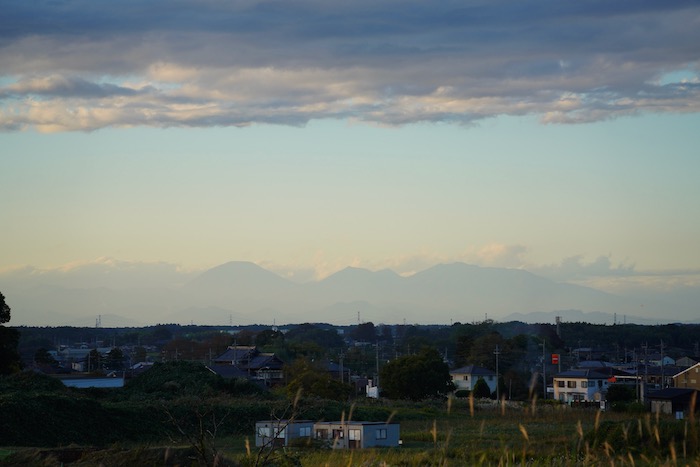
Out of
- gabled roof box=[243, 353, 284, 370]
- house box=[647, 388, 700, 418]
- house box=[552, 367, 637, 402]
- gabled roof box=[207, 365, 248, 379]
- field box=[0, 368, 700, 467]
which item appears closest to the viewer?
field box=[0, 368, 700, 467]

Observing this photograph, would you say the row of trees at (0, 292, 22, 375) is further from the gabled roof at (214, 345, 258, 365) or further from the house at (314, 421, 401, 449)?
the gabled roof at (214, 345, 258, 365)

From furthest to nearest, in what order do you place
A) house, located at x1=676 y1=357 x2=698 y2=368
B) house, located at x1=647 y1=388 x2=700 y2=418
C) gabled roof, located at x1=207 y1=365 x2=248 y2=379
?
house, located at x1=676 y1=357 x2=698 y2=368 < gabled roof, located at x1=207 y1=365 x2=248 y2=379 < house, located at x1=647 y1=388 x2=700 y2=418

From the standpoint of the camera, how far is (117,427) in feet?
108

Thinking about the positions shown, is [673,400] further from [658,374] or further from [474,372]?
[658,374]

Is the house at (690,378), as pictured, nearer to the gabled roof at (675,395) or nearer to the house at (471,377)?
the gabled roof at (675,395)

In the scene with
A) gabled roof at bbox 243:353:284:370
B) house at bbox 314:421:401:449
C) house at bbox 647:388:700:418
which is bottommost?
house at bbox 314:421:401:449

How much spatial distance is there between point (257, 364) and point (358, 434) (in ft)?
124

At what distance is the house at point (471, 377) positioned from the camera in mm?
61062

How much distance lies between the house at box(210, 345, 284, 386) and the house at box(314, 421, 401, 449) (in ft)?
102

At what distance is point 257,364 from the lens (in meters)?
65.2

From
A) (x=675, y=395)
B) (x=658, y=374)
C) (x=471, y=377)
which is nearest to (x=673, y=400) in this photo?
(x=675, y=395)

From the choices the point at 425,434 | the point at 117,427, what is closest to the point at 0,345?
the point at 117,427

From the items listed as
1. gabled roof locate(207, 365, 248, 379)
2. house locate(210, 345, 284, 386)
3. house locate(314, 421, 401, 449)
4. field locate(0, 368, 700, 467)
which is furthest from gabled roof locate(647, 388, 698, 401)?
house locate(210, 345, 284, 386)

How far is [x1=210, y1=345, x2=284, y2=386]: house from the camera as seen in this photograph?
62.8 meters
